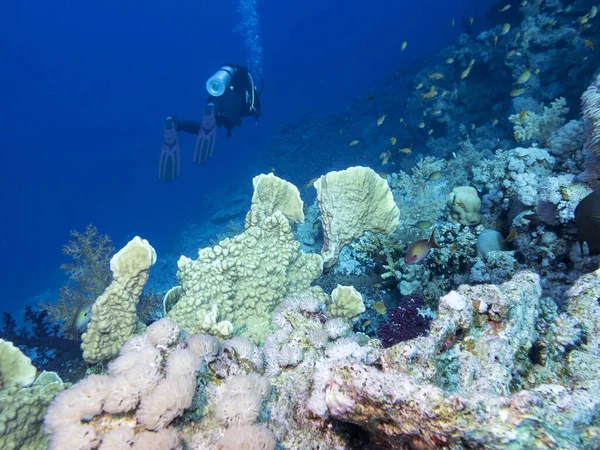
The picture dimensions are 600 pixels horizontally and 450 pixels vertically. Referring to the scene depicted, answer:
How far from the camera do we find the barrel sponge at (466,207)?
5.03m

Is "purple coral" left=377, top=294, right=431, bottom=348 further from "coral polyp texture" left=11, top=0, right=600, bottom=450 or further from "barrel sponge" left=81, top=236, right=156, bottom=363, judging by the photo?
"barrel sponge" left=81, top=236, right=156, bottom=363

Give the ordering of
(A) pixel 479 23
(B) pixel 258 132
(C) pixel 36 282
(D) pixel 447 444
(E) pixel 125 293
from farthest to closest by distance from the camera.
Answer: (B) pixel 258 132
(C) pixel 36 282
(A) pixel 479 23
(E) pixel 125 293
(D) pixel 447 444

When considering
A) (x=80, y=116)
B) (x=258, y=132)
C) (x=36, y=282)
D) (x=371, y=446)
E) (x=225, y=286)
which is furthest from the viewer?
(x=80, y=116)

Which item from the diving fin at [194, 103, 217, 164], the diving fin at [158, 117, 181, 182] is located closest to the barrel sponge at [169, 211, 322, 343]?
the diving fin at [194, 103, 217, 164]

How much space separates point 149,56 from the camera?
391ft

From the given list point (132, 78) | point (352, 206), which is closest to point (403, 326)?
point (352, 206)

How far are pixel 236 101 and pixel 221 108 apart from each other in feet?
1.59

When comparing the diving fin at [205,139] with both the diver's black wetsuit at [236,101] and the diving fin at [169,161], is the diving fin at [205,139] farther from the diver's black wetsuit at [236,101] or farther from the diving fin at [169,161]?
the diving fin at [169,161]

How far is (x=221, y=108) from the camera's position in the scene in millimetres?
9469

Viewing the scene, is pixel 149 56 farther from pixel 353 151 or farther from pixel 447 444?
pixel 447 444

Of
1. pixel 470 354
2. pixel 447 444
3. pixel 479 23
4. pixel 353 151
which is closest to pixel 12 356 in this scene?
pixel 447 444

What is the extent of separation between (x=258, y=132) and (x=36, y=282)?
49.8 metres

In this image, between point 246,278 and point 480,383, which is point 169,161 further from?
point 480,383

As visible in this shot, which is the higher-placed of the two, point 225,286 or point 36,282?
point 36,282
